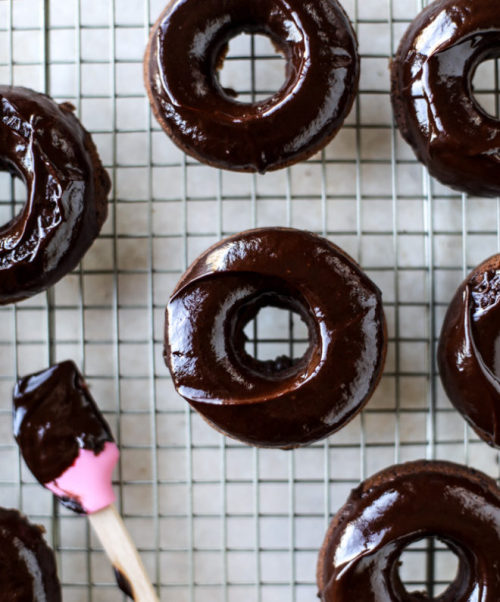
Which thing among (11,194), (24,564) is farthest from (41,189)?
(24,564)

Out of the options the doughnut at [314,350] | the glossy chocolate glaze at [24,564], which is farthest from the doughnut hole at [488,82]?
the glossy chocolate glaze at [24,564]

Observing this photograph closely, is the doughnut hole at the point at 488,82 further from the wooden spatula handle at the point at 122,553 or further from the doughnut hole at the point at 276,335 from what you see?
the wooden spatula handle at the point at 122,553

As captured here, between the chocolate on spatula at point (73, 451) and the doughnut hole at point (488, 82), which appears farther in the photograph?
the doughnut hole at point (488, 82)

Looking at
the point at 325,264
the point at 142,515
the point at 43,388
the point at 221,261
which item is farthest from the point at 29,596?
the point at 325,264

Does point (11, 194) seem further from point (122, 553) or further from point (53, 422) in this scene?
point (122, 553)

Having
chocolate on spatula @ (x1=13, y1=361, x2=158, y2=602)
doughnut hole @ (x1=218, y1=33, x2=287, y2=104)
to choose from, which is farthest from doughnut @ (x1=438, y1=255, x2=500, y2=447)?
chocolate on spatula @ (x1=13, y1=361, x2=158, y2=602)

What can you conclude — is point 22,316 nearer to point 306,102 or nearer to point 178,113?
point 178,113
